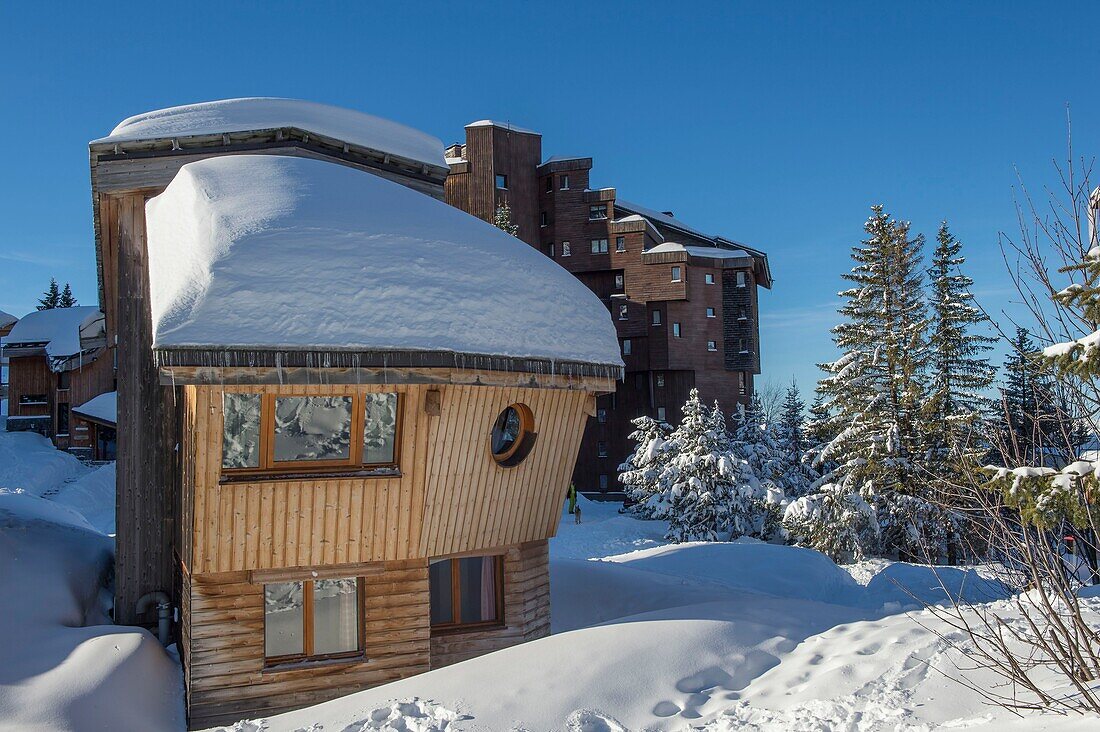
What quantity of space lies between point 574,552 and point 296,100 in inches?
632

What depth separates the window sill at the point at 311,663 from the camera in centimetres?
978

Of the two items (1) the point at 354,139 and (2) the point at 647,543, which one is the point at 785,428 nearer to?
(2) the point at 647,543

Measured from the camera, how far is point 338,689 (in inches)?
394

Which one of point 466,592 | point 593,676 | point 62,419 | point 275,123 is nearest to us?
point 593,676

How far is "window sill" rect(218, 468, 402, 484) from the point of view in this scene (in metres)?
9.16

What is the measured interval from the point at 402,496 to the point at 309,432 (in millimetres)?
1307

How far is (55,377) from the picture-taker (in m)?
37.4

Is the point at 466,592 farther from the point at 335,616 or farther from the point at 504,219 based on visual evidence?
the point at 504,219

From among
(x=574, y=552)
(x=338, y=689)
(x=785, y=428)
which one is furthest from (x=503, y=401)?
(x=785, y=428)

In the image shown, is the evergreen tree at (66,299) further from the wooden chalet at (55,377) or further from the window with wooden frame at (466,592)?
the window with wooden frame at (466,592)

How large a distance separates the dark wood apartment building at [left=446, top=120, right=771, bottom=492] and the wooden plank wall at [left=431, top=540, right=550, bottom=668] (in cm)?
2595

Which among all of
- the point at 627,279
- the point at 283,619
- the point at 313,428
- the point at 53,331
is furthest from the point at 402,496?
the point at 53,331

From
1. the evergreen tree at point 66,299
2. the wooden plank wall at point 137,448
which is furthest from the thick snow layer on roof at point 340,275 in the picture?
the evergreen tree at point 66,299

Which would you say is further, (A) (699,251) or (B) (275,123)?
(A) (699,251)
